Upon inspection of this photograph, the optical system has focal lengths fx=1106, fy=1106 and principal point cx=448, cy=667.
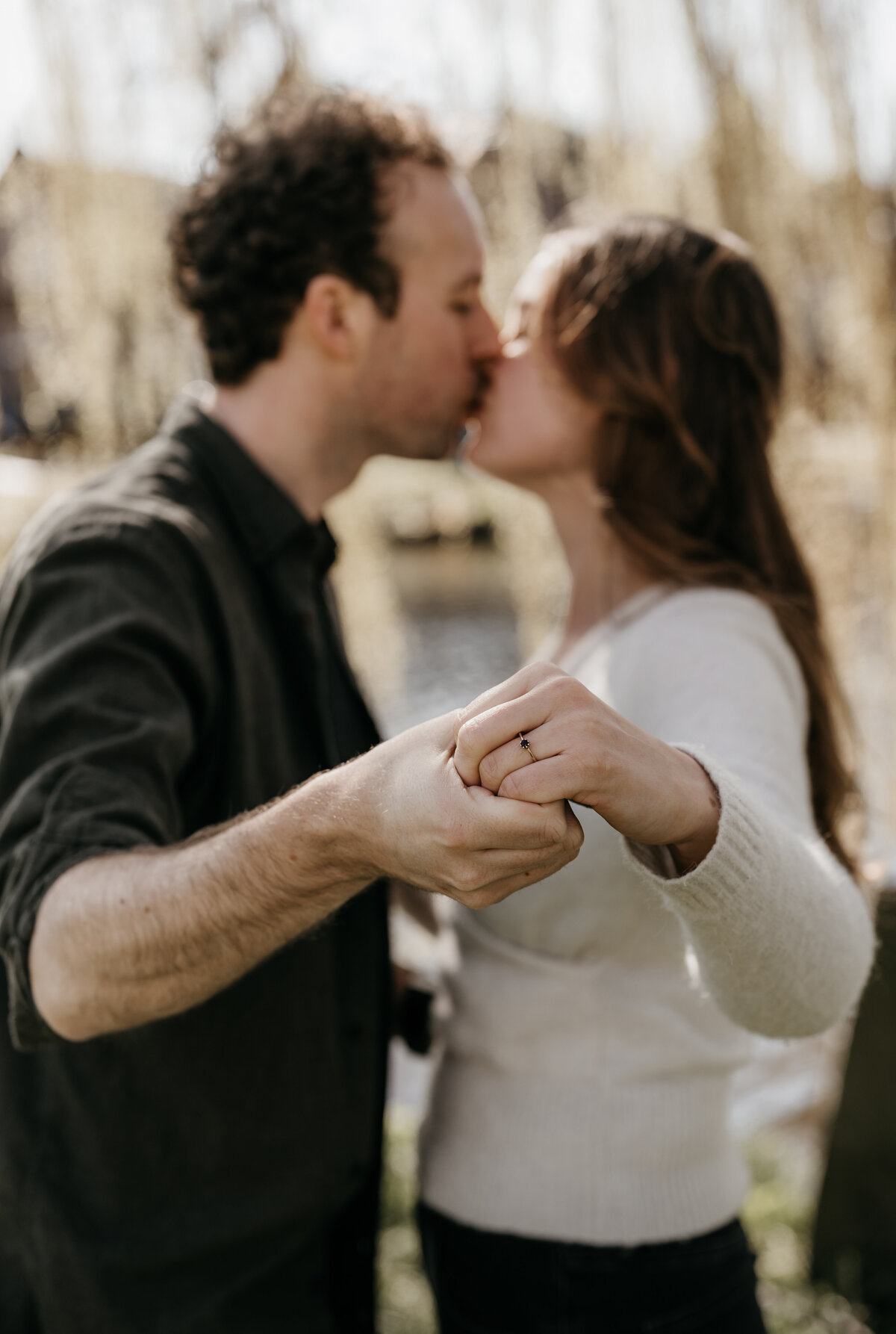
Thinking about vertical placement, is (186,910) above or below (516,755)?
below

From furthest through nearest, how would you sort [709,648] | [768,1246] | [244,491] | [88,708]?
1. [768,1246]
2. [244,491]
3. [709,648]
4. [88,708]

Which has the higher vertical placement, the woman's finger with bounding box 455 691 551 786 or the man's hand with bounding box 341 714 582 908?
the woman's finger with bounding box 455 691 551 786

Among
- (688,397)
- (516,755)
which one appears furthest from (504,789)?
(688,397)

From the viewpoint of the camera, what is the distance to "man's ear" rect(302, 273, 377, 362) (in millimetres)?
1763

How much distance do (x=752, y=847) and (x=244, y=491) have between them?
923 mm

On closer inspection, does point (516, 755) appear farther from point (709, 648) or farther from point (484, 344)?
point (484, 344)

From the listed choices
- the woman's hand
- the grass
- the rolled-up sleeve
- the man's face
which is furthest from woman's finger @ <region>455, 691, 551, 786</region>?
the grass

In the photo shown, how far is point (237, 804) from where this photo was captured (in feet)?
4.51

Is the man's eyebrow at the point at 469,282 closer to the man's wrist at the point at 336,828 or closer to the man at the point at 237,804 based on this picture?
the man at the point at 237,804

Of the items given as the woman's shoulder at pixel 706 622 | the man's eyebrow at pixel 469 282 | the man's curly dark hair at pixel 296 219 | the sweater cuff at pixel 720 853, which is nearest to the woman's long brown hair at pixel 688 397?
the woman's shoulder at pixel 706 622

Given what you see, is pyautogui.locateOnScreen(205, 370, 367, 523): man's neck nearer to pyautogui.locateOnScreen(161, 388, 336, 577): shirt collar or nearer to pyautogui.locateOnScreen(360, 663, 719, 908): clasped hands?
pyautogui.locateOnScreen(161, 388, 336, 577): shirt collar

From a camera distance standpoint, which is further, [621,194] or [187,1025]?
[621,194]

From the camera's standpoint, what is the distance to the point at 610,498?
1.69m

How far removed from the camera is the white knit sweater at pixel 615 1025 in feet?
4.31
